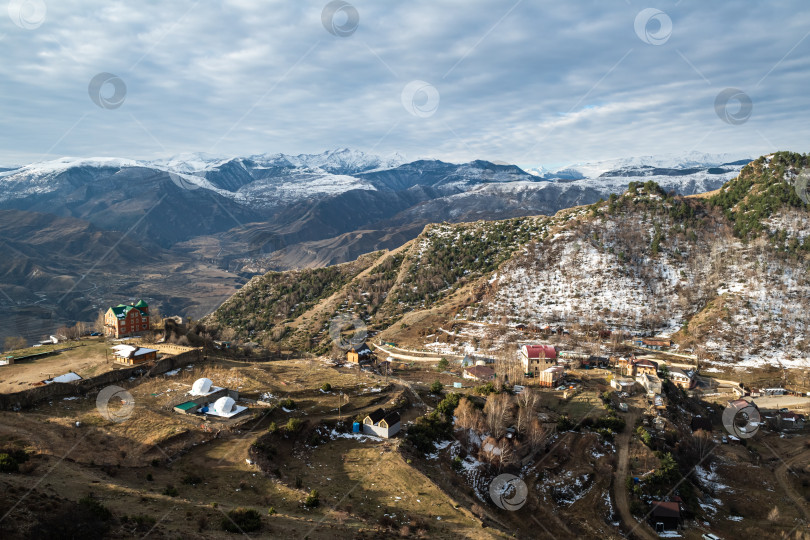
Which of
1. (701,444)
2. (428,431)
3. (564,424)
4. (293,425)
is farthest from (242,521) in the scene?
(701,444)

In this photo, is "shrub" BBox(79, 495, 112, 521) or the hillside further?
the hillside

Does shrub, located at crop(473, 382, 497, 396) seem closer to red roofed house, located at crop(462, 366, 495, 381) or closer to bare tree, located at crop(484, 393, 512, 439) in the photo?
bare tree, located at crop(484, 393, 512, 439)

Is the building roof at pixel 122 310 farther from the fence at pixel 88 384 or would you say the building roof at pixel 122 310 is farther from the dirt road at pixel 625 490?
the dirt road at pixel 625 490

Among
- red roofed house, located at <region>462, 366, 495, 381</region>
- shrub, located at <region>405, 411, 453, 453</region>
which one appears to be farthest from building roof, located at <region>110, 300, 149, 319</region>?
red roofed house, located at <region>462, 366, 495, 381</region>

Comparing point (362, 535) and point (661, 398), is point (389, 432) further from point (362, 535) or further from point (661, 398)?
point (661, 398)

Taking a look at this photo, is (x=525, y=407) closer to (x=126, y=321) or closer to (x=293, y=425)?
(x=293, y=425)

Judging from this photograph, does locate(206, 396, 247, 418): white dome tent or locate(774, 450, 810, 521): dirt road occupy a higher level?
locate(206, 396, 247, 418): white dome tent

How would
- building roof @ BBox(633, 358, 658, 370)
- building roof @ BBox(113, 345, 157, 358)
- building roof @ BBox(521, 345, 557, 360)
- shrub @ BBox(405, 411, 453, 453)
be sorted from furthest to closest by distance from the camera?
building roof @ BBox(633, 358, 658, 370)
building roof @ BBox(521, 345, 557, 360)
building roof @ BBox(113, 345, 157, 358)
shrub @ BBox(405, 411, 453, 453)
